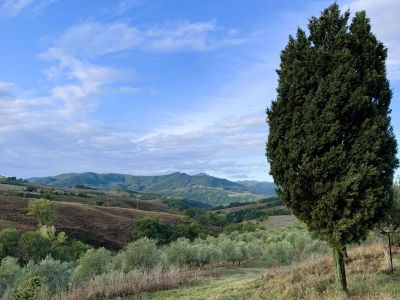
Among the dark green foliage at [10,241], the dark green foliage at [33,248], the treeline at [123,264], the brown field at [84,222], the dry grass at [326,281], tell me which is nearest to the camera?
the dry grass at [326,281]

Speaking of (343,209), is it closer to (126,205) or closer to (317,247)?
(317,247)

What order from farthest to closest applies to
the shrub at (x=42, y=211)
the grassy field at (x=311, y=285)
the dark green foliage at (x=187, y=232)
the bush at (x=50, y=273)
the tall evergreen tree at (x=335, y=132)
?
1. the shrub at (x=42, y=211)
2. the dark green foliage at (x=187, y=232)
3. the bush at (x=50, y=273)
4. the grassy field at (x=311, y=285)
5. the tall evergreen tree at (x=335, y=132)

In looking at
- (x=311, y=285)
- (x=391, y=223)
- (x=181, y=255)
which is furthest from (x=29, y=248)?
(x=391, y=223)

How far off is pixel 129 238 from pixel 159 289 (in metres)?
67.9

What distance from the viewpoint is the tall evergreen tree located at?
482 inches

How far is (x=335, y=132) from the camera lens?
488 inches

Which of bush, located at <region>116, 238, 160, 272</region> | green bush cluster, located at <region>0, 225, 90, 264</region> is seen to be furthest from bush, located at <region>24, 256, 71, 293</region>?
green bush cluster, located at <region>0, 225, 90, 264</region>

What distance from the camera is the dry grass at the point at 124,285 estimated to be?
53.4ft

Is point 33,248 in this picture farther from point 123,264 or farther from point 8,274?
point 8,274

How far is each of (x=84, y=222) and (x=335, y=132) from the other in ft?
270

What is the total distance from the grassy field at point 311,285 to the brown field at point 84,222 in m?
61.6

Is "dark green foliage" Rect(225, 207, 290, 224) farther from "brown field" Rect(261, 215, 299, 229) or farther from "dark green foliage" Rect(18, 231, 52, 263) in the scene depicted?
"dark green foliage" Rect(18, 231, 52, 263)

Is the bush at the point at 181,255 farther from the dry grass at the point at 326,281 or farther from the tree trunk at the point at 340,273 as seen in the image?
the tree trunk at the point at 340,273

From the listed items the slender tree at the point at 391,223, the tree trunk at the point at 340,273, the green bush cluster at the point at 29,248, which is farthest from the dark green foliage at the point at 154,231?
the tree trunk at the point at 340,273
